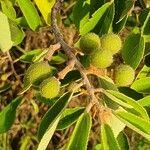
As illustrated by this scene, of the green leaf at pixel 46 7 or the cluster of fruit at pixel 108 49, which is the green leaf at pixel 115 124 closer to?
the cluster of fruit at pixel 108 49

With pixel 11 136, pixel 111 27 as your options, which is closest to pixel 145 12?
pixel 111 27

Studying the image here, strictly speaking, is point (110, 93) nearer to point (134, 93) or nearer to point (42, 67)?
point (42, 67)

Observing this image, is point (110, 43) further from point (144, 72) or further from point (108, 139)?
point (144, 72)

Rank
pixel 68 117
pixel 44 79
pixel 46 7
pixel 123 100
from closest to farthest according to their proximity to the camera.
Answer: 1. pixel 123 100
2. pixel 44 79
3. pixel 68 117
4. pixel 46 7

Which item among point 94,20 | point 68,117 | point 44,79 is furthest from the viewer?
point 94,20

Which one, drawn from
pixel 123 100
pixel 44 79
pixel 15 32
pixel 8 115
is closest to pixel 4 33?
pixel 15 32

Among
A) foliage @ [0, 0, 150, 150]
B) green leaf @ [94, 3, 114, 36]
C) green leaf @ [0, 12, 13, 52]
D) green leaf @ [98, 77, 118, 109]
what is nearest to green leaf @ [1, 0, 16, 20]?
foliage @ [0, 0, 150, 150]

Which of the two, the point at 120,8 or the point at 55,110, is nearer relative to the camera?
the point at 55,110
